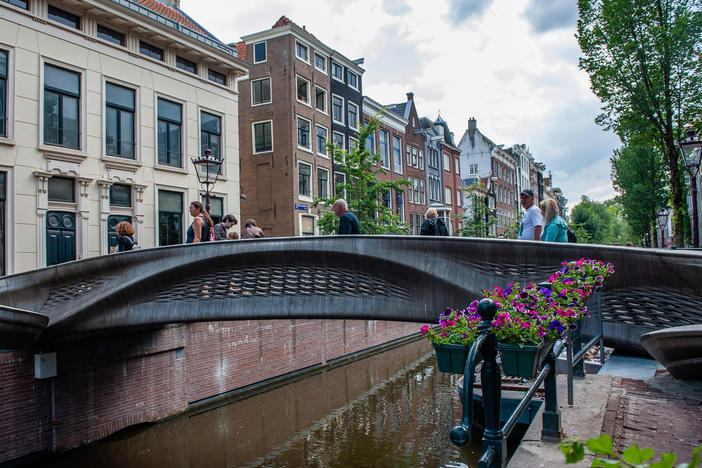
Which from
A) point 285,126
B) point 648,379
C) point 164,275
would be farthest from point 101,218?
point 648,379

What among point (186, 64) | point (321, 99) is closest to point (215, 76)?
point (186, 64)

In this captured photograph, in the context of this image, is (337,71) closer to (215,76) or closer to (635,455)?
(215,76)

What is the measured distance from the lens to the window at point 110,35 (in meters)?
14.4

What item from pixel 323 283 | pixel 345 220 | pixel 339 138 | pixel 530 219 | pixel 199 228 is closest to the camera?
pixel 530 219

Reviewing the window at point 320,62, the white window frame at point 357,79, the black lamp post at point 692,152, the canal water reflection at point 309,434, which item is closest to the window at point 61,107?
the canal water reflection at point 309,434

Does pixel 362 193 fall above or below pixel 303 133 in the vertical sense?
below

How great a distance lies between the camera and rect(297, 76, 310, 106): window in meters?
24.8

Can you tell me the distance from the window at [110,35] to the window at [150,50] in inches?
25.2

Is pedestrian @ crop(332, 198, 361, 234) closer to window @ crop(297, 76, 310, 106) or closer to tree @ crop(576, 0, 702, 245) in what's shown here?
tree @ crop(576, 0, 702, 245)

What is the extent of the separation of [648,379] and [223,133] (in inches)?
618

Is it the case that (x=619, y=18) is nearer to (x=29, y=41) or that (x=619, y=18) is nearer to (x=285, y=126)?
(x=285, y=126)

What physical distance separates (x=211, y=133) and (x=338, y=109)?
10450mm

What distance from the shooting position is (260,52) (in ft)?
81.1

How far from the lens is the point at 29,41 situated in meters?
12.6
